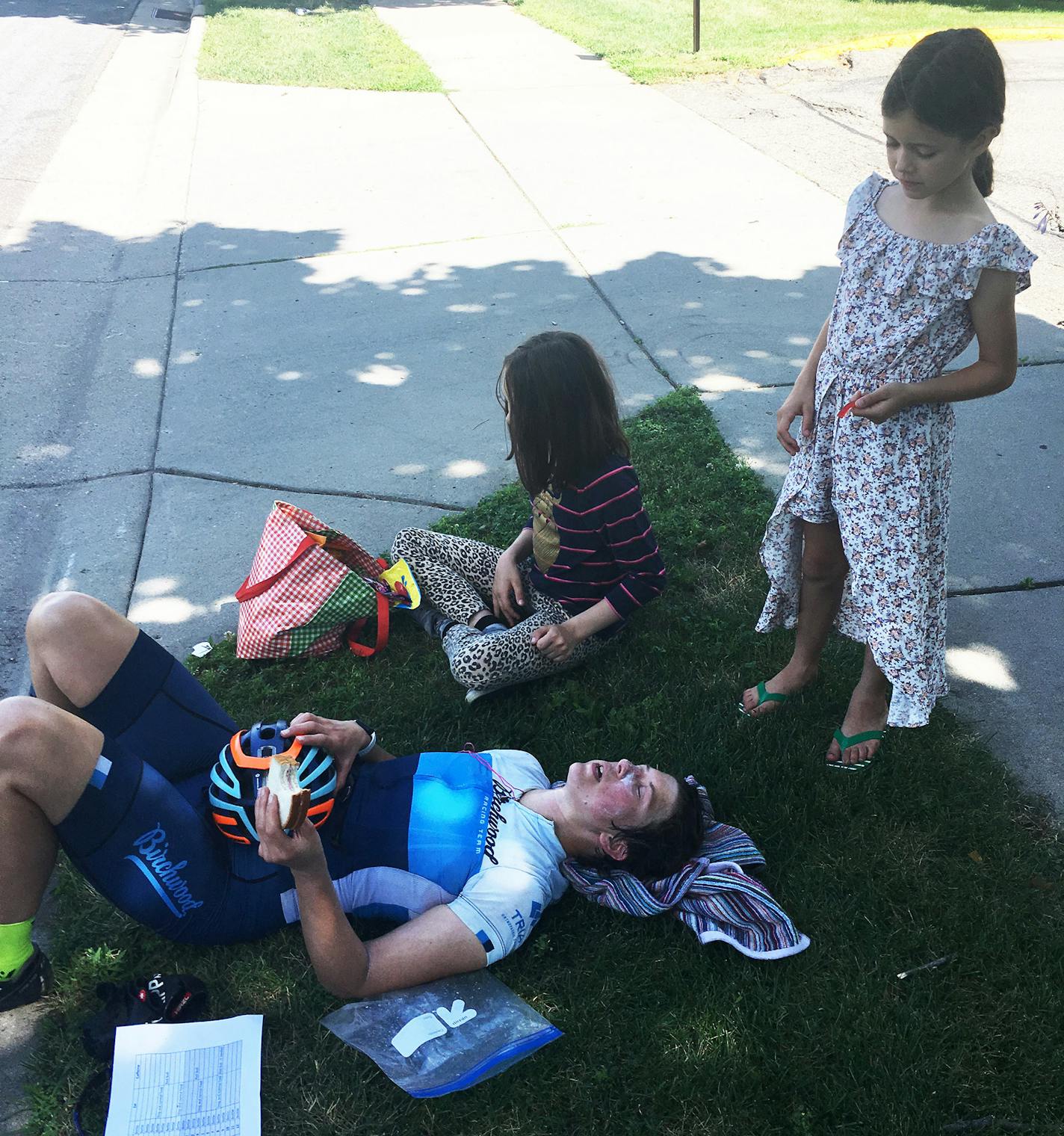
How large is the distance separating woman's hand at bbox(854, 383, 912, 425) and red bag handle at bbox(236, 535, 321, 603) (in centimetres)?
188

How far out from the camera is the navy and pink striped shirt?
10.9 feet

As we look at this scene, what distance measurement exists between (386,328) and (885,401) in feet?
13.0

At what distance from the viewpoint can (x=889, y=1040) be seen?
2426 millimetres

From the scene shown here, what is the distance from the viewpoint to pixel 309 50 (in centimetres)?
1289

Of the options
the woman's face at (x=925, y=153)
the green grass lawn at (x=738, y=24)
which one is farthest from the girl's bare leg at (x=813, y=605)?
the green grass lawn at (x=738, y=24)

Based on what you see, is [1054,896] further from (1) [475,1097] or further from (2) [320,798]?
(2) [320,798]

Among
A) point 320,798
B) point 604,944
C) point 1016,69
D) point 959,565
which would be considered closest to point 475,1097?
point 604,944

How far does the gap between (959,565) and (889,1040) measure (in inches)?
82.6

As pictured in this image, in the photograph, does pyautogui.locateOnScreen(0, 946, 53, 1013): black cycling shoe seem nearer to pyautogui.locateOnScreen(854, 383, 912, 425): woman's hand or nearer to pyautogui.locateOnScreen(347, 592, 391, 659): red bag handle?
pyautogui.locateOnScreen(347, 592, 391, 659): red bag handle

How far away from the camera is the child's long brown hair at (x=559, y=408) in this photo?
3180 millimetres

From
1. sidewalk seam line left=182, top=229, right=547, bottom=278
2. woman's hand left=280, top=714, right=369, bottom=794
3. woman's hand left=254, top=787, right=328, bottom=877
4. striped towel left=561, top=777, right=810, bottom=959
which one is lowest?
striped towel left=561, top=777, right=810, bottom=959

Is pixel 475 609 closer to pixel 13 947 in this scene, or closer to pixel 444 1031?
pixel 444 1031

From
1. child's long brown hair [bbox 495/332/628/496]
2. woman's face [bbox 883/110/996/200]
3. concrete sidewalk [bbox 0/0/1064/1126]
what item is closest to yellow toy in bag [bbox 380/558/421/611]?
concrete sidewalk [bbox 0/0/1064/1126]

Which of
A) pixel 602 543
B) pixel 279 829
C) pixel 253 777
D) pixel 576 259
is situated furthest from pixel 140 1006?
pixel 576 259
